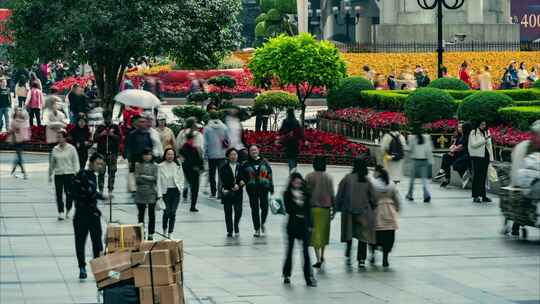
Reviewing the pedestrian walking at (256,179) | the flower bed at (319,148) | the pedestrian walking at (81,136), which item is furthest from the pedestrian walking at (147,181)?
the flower bed at (319,148)

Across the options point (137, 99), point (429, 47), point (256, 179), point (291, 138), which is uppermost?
point (429, 47)

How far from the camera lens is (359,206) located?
1995cm

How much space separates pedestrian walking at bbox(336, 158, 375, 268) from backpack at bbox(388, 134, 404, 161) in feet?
24.7

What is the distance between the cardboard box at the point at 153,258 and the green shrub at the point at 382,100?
23171mm

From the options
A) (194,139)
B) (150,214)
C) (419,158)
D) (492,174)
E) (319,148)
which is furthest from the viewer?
(319,148)

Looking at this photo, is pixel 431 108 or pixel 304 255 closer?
pixel 304 255

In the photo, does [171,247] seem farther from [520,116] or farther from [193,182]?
[520,116]

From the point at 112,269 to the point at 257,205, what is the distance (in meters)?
8.46

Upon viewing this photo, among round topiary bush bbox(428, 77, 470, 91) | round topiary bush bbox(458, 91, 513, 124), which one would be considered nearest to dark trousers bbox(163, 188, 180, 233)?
round topiary bush bbox(458, 91, 513, 124)

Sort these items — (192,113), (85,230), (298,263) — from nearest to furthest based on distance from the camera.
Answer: (85,230)
(298,263)
(192,113)

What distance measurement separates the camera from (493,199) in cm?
2755

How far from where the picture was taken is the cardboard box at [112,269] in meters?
14.3

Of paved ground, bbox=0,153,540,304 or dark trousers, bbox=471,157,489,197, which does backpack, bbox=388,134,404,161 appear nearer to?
paved ground, bbox=0,153,540,304

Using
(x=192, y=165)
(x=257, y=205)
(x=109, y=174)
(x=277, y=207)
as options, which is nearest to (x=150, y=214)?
(x=257, y=205)
